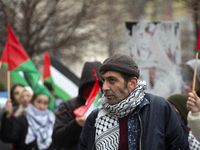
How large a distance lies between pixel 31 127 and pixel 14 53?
1266mm

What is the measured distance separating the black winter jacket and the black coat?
3.04 metres

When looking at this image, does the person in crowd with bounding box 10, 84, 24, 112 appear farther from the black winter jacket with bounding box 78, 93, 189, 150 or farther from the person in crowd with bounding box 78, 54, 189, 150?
the black winter jacket with bounding box 78, 93, 189, 150

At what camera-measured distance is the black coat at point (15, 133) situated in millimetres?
4980

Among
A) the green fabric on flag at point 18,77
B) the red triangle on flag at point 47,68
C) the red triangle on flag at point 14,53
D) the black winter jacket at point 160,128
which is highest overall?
the red triangle on flag at point 14,53

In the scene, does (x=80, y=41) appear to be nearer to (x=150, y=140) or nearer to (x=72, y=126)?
(x=72, y=126)

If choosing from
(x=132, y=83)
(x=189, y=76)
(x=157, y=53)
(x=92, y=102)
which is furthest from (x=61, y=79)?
(x=132, y=83)

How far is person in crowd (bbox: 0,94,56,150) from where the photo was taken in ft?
16.5

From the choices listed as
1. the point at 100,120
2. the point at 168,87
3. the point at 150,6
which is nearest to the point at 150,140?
the point at 100,120

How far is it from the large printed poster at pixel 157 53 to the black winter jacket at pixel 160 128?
2.65m

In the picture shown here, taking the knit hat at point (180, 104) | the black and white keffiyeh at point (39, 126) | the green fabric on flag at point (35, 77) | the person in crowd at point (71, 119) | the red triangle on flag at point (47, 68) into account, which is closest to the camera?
the person in crowd at point (71, 119)

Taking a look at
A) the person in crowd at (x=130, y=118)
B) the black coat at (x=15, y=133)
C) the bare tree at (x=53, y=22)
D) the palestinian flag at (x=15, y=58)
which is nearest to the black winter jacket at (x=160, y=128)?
the person in crowd at (x=130, y=118)

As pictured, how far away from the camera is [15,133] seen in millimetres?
5035

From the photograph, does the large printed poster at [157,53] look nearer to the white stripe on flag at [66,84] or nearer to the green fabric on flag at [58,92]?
the white stripe on flag at [66,84]

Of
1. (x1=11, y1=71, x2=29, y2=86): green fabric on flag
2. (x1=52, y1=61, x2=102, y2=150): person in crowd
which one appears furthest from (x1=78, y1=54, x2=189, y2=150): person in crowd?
(x1=11, y1=71, x2=29, y2=86): green fabric on flag
